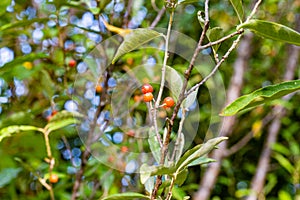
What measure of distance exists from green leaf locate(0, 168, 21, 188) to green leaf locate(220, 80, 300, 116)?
922mm

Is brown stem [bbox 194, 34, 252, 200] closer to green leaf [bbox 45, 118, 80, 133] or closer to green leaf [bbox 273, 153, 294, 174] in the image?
green leaf [bbox 273, 153, 294, 174]

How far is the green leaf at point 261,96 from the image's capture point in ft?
1.96

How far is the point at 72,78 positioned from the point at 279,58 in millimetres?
1341

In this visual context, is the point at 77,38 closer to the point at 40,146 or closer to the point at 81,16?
the point at 81,16

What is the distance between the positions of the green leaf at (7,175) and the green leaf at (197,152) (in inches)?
36.0

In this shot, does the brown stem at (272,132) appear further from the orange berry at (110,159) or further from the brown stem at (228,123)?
the orange berry at (110,159)

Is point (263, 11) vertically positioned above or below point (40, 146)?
above

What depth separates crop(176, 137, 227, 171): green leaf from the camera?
0.52 meters

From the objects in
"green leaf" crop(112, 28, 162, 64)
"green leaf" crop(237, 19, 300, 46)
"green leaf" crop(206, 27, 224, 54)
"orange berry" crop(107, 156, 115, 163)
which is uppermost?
"green leaf" crop(237, 19, 300, 46)

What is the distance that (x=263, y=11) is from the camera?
2078 mm

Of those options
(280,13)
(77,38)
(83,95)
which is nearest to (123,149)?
(83,95)

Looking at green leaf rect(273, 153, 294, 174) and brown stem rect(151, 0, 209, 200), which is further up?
brown stem rect(151, 0, 209, 200)

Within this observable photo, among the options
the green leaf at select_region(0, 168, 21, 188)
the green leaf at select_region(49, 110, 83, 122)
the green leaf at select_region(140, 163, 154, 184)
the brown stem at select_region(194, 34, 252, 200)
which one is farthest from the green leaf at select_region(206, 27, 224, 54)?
the brown stem at select_region(194, 34, 252, 200)

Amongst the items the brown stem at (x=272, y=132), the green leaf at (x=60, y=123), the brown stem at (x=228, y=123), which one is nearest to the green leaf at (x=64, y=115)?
the green leaf at (x=60, y=123)
